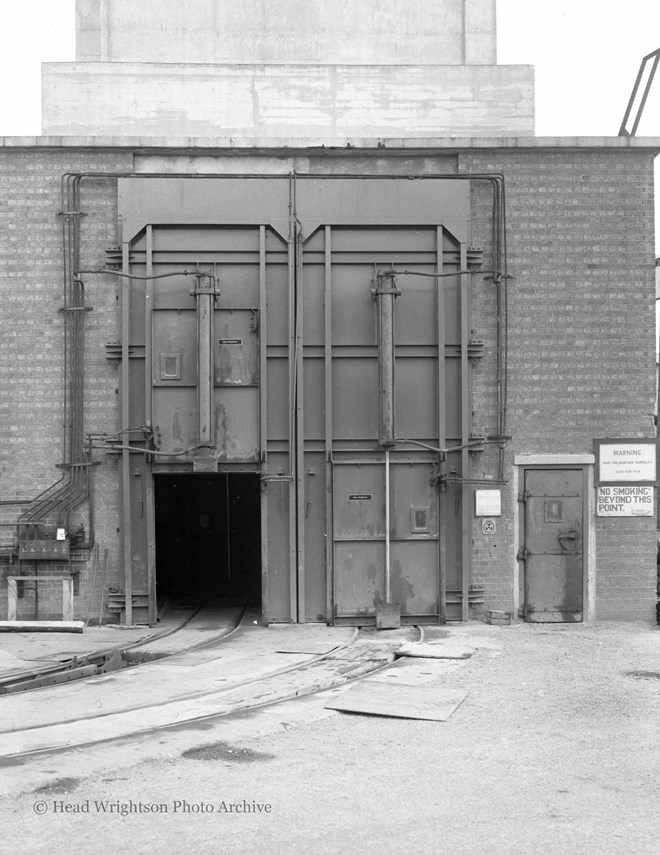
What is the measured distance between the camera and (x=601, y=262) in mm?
14562

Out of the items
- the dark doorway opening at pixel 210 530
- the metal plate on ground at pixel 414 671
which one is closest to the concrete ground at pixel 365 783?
the metal plate on ground at pixel 414 671

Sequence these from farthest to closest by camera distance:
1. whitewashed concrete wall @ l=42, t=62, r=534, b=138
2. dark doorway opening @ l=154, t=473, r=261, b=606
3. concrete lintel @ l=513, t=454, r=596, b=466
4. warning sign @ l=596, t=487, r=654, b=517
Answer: dark doorway opening @ l=154, t=473, r=261, b=606
whitewashed concrete wall @ l=42, t=62, r=534, b=138
warning sign @ l=596, t=487, r=654, b=517
concrete lintel @ l=513, t=454, r=596, b=466

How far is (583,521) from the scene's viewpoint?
14.6 metres

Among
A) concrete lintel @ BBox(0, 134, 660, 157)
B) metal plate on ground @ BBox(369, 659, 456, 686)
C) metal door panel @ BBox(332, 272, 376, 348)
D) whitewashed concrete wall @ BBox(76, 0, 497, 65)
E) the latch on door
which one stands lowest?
metal plate on ground @ BBox(369, 659, 456, 686)

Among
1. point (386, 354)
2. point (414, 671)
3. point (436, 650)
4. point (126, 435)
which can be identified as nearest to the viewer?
point (414, 671)

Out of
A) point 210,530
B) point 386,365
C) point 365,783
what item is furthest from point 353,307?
point 365,783

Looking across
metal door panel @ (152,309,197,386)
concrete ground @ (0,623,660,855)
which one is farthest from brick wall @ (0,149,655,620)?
concrete ground @ (0,623,660,855)

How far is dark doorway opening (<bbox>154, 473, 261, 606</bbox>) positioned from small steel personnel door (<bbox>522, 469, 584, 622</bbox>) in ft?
20.9

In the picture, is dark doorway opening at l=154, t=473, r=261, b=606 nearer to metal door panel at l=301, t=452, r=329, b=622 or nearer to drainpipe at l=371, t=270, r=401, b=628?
metal door panel at l=301, t=452, r=329, b=622

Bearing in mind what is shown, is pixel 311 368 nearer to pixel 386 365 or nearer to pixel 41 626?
pixel 386 365

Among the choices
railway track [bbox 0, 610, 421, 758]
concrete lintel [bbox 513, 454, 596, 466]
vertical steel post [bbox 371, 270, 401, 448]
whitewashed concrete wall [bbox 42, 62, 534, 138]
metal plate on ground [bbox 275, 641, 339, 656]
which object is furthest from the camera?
whitewashed concrete wall [bbox 42, 62, 534, 138]

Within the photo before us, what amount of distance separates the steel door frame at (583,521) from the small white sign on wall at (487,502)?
Answer: 311mm

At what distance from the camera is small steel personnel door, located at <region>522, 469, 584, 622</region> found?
1449 cm

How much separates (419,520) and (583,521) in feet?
7.63
